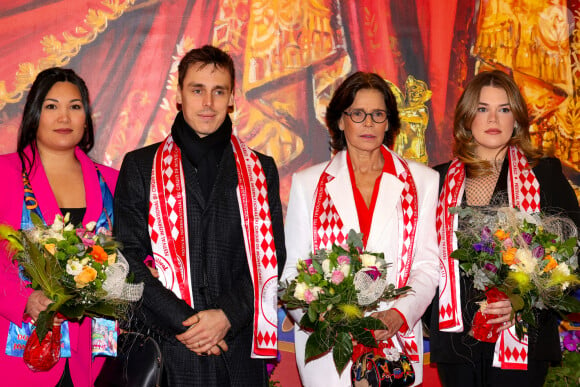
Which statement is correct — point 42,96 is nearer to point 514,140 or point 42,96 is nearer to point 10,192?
point 10,192

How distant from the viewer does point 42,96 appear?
12.8ft

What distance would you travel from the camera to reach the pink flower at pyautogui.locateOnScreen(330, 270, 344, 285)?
3111mm

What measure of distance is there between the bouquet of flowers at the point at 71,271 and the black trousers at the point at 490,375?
1724 mm

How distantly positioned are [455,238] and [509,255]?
1.93 ft

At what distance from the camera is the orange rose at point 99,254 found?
3195 millimetres

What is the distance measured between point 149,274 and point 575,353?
10.9 feet

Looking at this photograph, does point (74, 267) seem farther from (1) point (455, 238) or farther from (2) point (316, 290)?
(1) point (455, 238)

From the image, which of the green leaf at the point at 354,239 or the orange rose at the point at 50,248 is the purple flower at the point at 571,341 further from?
the orange rose at the point at 50,248

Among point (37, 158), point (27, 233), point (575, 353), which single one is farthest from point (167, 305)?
point (575, 353)

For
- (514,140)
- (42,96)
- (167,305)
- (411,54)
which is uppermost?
(411,54)

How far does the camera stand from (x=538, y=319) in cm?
369

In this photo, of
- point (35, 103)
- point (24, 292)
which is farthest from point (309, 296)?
point (35, 103)

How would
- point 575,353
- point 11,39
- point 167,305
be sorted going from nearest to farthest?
point 167,305 < point 11,39 < point 575,353

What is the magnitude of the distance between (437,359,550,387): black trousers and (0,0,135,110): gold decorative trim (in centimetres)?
319
